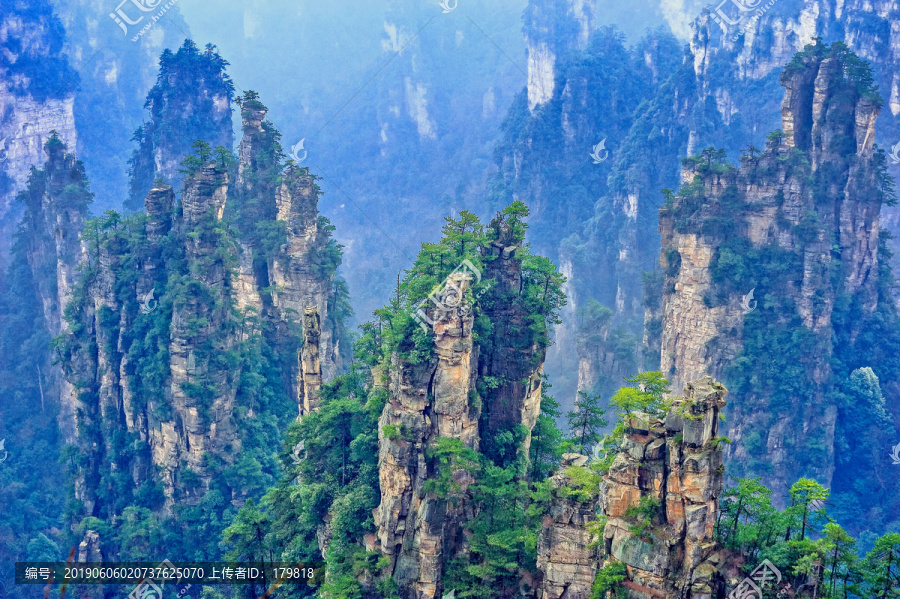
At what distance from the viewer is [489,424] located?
1383 inches

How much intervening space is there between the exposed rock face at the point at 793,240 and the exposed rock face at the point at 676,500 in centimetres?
3054

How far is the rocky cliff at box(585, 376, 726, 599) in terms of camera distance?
2483cm

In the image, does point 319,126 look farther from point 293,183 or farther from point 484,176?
point 293,183

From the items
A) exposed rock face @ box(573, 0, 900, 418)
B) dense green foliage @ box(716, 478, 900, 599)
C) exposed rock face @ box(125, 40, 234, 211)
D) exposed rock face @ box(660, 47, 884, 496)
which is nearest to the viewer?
dense green foliage @ box(716, 478, 900, 599)

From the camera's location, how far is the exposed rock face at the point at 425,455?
1261 inches

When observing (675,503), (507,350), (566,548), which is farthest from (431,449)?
(675,503)

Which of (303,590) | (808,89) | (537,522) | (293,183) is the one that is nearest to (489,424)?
(537,522)
